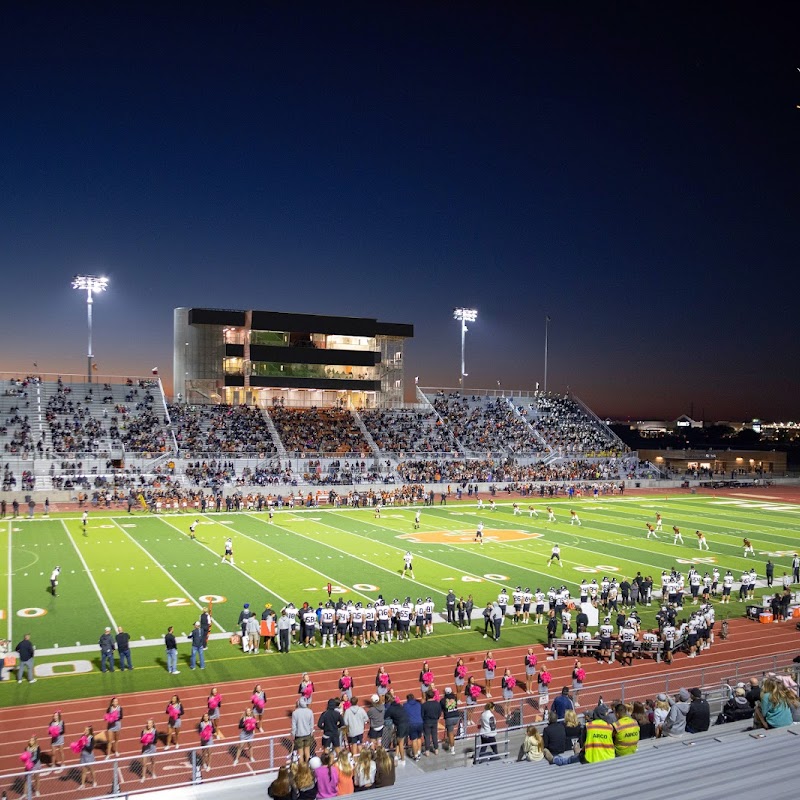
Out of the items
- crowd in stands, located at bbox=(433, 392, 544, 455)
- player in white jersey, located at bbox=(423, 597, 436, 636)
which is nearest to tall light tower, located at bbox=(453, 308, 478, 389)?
crowd in stands, located at bbox=(433, 392, 544, 455)

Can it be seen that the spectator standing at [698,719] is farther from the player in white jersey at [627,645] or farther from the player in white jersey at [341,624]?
the player in white jersey at [341,624]

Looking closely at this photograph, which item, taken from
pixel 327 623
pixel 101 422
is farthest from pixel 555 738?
pixel 101 422

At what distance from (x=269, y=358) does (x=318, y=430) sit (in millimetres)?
9462

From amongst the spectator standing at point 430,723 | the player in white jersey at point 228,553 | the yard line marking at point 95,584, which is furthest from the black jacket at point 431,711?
the player in white jersey at point 228,553

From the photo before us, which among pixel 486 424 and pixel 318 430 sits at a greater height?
pixel 486 424

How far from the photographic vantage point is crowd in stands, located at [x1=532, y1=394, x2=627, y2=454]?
69000mm

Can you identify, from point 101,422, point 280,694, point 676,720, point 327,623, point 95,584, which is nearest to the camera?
point 676,720

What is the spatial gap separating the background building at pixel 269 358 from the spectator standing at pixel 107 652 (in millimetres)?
50039

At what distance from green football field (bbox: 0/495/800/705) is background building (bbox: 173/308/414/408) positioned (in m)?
24.3

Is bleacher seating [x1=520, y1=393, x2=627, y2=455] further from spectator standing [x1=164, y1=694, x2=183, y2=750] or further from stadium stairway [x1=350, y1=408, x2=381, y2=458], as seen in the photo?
spectator standing [x1=164, y1=694, x2=183, y2=750]

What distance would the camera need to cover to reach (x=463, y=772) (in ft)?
33.9

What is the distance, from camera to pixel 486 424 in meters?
68.8

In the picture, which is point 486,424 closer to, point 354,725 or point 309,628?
point 309,628

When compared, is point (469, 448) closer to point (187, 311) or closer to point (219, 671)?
point (187, 311)
